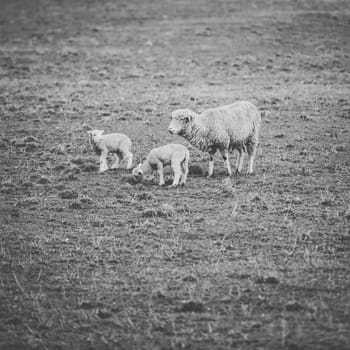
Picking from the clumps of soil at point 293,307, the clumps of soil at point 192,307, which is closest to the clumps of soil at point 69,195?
the clumps of soil at point 192,307

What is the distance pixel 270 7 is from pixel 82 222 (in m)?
45.7

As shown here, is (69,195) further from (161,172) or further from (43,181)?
(161,172)

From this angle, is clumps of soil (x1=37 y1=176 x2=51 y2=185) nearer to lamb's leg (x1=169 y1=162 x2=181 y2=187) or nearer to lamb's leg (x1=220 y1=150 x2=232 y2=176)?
lamb's leg (x1=169 y1=162 x2=181 y2=187)

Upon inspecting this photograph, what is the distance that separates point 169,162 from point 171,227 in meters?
2.85

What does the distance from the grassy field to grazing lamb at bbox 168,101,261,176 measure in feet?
2.67

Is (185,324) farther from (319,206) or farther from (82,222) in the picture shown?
(319,206)

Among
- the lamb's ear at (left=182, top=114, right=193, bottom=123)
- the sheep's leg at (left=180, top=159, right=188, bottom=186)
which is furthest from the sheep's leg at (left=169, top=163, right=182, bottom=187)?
the lamb's ear at (left=182, top=114, right=193, bottom=123)

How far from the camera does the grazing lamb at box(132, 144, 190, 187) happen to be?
13.7m

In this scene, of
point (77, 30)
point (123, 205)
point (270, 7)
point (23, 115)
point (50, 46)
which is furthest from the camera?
point (270, 7)

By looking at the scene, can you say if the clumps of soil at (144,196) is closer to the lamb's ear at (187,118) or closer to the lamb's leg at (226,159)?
the lamb's ear at (187,118)

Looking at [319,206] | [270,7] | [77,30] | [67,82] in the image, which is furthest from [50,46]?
[319,206]

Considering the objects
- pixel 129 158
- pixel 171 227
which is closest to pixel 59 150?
pixel 129 158

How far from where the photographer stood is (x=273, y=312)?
7.91 metres

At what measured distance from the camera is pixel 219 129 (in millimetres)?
14164
